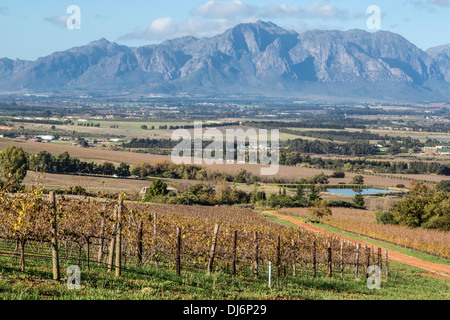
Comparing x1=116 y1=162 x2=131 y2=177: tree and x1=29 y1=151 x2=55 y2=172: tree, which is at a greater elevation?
x1=29 y1=151 x2=55 y2=172: tree

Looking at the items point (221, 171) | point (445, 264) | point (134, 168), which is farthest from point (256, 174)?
point (445, 264)

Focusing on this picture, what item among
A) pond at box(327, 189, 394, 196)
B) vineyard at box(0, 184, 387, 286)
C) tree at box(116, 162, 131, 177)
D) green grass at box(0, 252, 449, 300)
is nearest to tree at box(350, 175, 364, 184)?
pond at box(327, 189, 394, 196)

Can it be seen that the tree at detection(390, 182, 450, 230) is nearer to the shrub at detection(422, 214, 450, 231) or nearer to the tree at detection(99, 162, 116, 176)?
the shrub at detection(422, 214, 450, 231)

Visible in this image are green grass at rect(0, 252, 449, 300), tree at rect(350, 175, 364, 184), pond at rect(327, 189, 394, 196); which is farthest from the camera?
tree at rect(350, 175, 364, 184)

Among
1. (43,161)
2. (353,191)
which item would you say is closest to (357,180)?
(353,191)

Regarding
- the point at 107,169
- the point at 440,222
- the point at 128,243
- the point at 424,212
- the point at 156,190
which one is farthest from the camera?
the point at 107,169

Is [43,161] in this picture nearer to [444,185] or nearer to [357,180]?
[357,180]

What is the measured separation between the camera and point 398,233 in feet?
140

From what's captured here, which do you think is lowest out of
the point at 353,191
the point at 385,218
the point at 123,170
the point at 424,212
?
the point at 353,191

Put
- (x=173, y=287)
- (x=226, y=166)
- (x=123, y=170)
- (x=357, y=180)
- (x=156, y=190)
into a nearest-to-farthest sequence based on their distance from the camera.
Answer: (x=173, y=287) < (x=156, y=190) < (x=123, y=170) < (x=357, y=180) < (x=226, y=166)

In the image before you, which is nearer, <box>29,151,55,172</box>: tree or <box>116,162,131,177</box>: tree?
<box>29,151,55,172</box>: tree

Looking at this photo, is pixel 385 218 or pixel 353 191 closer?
pixel 385 218

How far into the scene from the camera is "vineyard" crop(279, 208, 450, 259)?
37000 millimetres

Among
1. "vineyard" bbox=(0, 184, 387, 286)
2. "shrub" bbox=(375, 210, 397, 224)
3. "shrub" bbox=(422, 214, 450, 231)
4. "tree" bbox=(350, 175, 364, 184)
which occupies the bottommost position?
"tree" bbox=(350, 175, 364, 184)
